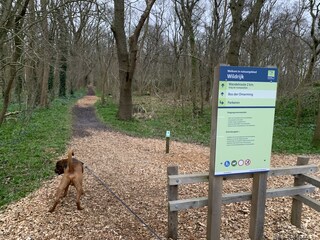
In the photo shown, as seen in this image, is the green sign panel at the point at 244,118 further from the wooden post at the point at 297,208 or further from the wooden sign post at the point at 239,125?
the wooden post at the point at 297,208

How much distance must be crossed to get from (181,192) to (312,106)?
12459 millimetres

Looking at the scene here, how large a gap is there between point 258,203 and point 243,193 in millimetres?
226

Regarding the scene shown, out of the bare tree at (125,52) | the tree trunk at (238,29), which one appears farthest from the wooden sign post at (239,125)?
the bare tree at (125,52)

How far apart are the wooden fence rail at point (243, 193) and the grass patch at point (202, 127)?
5.85 metres

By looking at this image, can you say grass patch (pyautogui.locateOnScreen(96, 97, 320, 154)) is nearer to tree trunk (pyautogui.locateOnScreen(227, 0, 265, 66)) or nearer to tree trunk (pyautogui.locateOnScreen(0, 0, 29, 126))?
tree trunk (pyautogui.locateOnScreen(227, 0, 265, 66))

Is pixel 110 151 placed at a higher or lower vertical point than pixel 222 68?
lower

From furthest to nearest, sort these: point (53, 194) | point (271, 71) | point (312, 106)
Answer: point (312, 106) → point (53, 194) → point (271, 71)

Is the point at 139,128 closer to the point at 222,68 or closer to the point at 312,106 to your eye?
the point at 312,106

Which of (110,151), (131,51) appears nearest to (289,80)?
(131,51)

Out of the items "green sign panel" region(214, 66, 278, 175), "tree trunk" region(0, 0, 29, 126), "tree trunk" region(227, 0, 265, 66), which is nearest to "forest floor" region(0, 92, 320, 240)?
"green sign panel" region(214, 66, 278, 175)

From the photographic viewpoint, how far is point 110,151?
29.3 feet

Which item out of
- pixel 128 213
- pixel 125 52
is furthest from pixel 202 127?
pixel 128 213

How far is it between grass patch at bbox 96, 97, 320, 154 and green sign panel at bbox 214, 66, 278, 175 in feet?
22.7

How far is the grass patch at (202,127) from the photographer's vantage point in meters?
11.0
